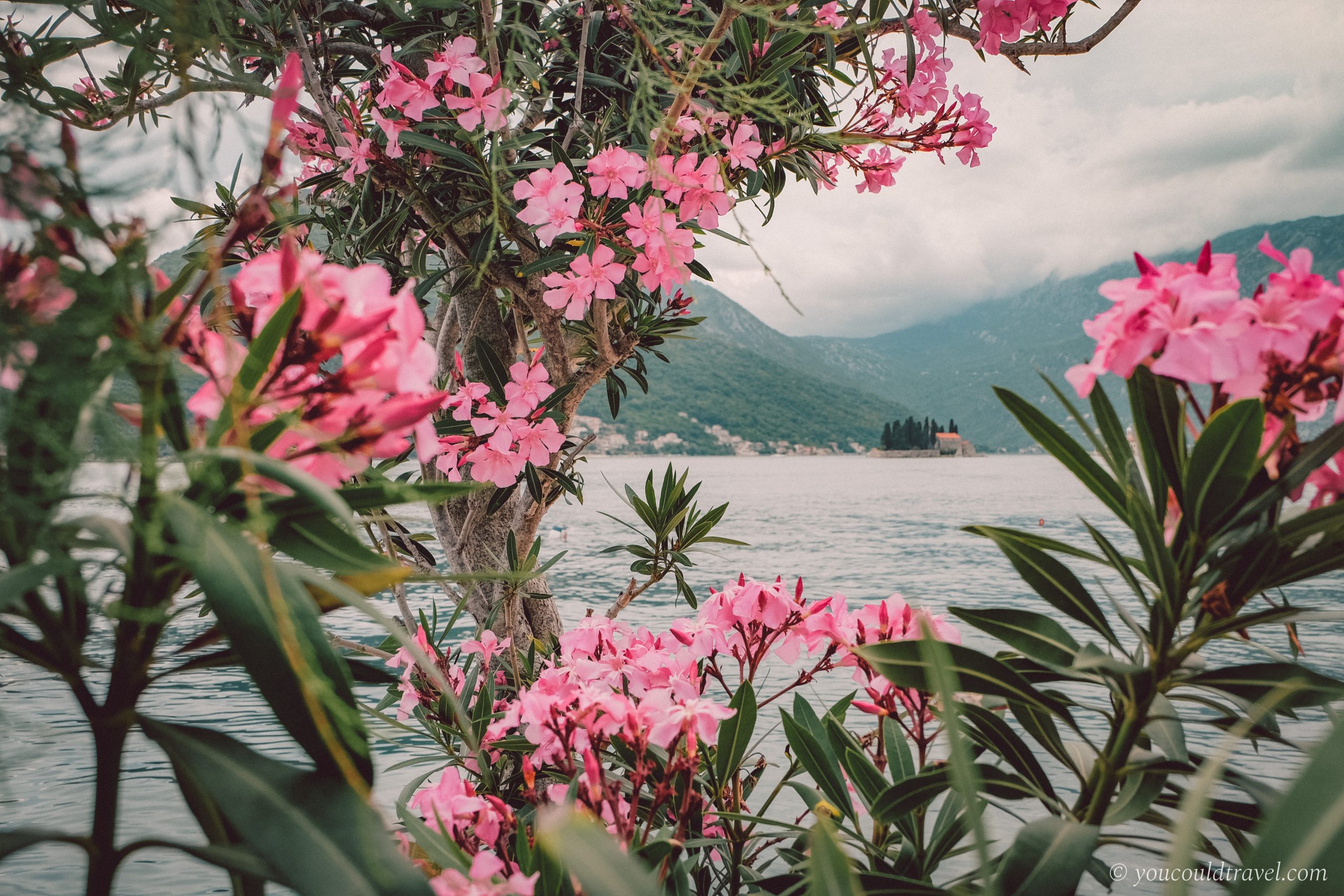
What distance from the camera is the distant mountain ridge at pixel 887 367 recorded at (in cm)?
6700

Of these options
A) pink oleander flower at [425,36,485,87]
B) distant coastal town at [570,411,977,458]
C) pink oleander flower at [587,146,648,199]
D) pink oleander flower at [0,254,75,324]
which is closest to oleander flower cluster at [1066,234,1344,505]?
pink oleander flower at [0,254,75,324]

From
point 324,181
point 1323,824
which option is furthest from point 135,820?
point 1323,824

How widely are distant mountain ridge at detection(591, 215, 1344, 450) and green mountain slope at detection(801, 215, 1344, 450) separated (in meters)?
0.40

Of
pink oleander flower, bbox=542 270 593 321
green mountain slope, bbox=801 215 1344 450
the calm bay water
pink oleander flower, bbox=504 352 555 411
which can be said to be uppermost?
green mountain slope, bbox=801 215 1344 450

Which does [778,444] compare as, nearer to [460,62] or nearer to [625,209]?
[625,209]

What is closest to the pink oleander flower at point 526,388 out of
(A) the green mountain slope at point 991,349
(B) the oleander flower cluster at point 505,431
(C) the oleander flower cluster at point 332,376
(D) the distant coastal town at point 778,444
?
(B) the oleander flower cluster at point 505,431

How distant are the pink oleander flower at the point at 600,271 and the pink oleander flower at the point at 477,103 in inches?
11.3

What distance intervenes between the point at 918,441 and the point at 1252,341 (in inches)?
2855

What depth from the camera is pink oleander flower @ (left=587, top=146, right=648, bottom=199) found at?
51.9 inches

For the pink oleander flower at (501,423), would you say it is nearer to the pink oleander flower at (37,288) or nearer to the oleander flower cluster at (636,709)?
the oleander flower cluster at (636,709)

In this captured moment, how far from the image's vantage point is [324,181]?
167 centimetres

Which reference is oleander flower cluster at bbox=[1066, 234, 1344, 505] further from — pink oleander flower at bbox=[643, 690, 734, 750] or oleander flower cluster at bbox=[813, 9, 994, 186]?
oleander flower cluster at bbox=[813, 9, 994, 186]

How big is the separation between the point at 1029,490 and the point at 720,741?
4174 centimetres

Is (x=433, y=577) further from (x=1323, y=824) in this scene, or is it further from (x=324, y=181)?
(x=324, y=181)
